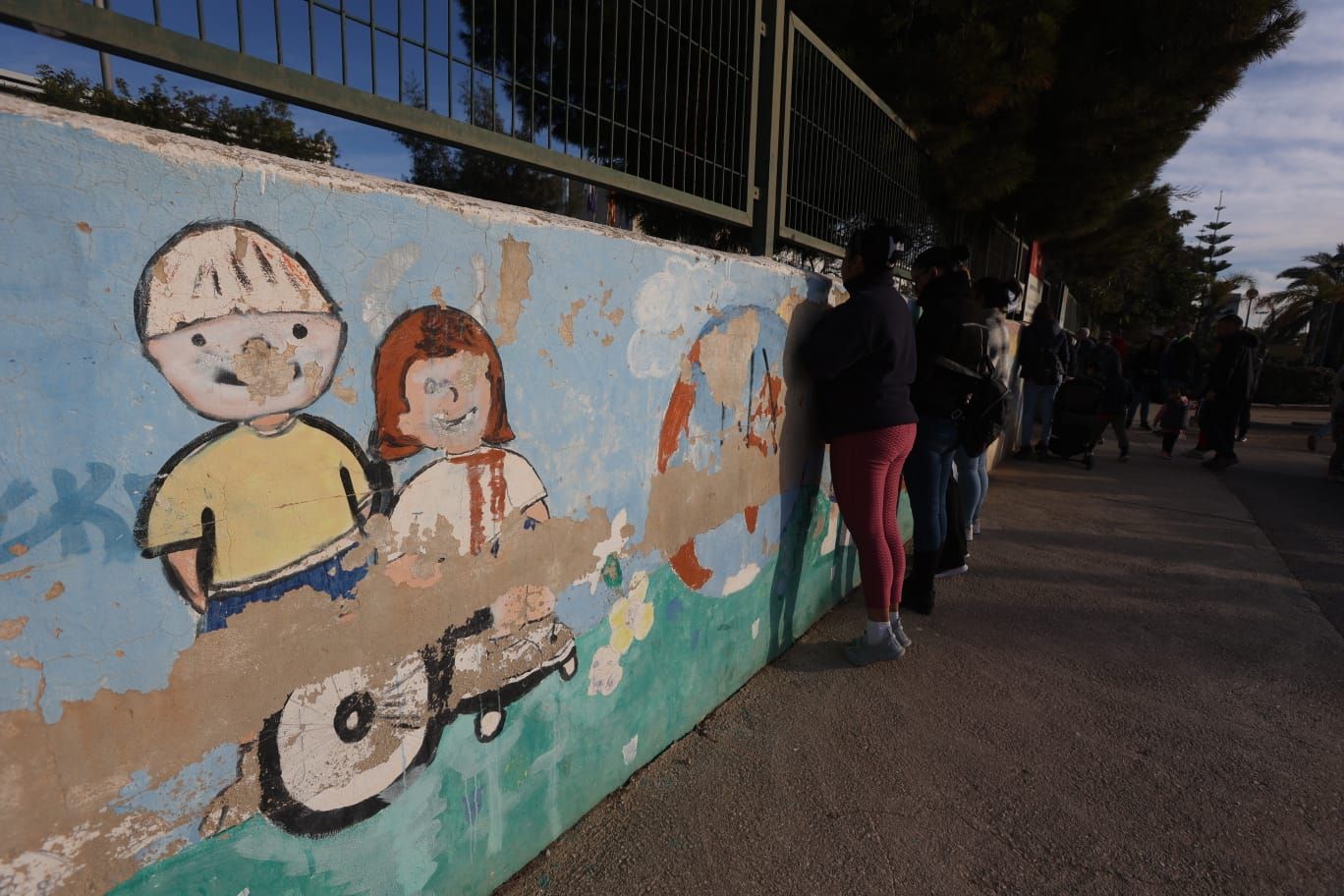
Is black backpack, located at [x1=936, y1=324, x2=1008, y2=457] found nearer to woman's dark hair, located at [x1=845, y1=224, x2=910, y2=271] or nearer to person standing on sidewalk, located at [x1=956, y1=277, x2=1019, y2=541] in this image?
person standing on sidewalk, located at [x1=956, y1=277, x2=1019, y2=541]

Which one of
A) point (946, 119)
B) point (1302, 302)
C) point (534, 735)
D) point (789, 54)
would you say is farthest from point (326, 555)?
point (1302, 302)

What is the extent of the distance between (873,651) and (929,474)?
0.96 meters

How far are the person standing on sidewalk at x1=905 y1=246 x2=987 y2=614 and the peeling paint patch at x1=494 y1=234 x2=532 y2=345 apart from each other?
240 centimetres

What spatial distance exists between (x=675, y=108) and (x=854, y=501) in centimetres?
168

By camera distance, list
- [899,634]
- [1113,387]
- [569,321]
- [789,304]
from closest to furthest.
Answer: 1. [569,321]
2. [789,304]
3. [899,634]
4. [1113,387]

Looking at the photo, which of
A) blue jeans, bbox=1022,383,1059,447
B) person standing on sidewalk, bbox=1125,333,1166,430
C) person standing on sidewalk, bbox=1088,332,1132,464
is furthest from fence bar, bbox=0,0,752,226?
person standing on sidewalk, bbox=1125,333,1166,430

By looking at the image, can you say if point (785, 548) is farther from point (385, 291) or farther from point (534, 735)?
point (385, 291)

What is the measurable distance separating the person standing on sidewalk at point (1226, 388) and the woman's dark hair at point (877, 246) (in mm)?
7365

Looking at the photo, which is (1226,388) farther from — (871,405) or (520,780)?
(520,780)

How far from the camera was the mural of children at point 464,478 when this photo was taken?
57.2 inches

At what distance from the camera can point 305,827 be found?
1383 mm

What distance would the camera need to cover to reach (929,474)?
3.61 metres

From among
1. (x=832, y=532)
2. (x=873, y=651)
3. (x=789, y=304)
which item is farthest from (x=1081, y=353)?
(x=789, y=304)

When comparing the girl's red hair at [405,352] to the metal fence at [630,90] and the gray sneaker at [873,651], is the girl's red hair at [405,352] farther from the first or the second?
the gray sneaker at [873,651]
